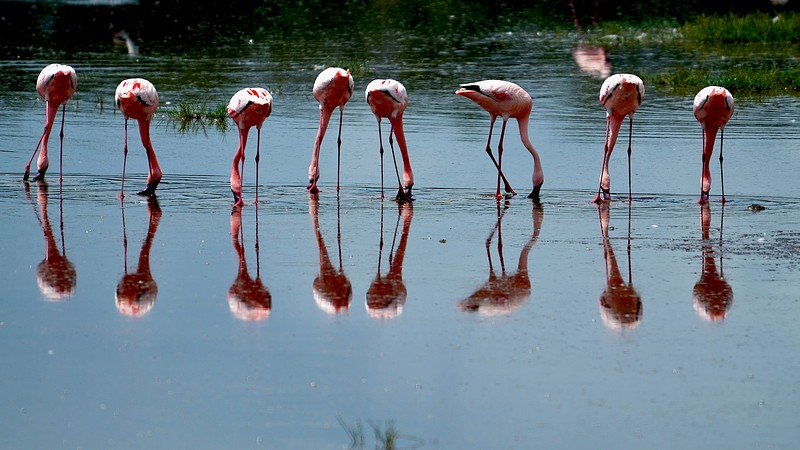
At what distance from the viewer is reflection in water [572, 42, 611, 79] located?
68.3 feet

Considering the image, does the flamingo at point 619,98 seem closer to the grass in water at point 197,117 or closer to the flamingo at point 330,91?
the flamingo at point 330,91

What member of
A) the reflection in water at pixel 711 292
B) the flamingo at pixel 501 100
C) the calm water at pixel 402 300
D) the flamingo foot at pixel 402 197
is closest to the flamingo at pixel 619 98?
A: the calm water at pixel 402 300

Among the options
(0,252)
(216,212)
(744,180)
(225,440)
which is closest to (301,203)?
(216,212)

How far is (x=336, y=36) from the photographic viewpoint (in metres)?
27.2

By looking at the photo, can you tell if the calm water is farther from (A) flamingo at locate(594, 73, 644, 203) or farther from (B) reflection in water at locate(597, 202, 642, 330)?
(A) flamingo at locate(594, 73, 644, 203)

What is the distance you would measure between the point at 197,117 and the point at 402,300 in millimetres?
8526

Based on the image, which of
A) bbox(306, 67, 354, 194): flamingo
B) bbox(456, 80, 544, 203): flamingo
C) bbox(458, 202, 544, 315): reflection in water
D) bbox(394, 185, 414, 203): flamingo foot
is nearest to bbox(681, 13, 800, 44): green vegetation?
bbox(456, 80, 544, 203): flamingo

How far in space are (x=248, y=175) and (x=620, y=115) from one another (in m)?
3.36

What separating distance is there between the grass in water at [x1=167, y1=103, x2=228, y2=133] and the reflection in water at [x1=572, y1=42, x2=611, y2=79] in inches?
265

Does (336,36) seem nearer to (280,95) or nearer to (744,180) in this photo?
(280,95)

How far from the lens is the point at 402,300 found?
25.4 feet

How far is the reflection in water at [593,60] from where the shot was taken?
68.3ft

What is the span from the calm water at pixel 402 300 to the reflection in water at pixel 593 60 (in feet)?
20.7

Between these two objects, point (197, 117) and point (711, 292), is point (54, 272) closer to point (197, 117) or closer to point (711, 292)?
point (711, 292)
